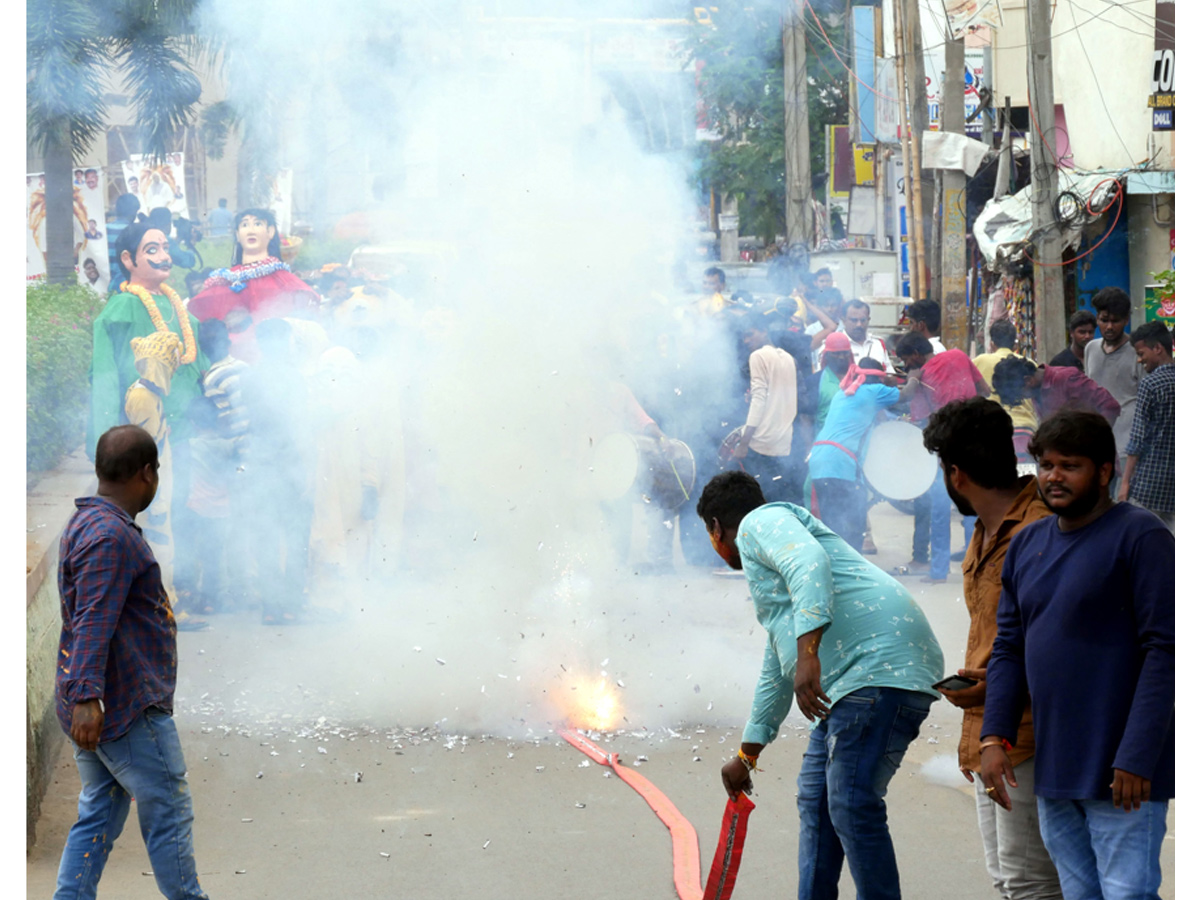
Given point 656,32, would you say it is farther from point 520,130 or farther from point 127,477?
point 127,477

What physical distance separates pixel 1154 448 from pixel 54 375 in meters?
6.95

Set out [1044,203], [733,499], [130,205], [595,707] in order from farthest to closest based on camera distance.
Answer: [130,205]
[1044,203]
[595,707]
[733,499]

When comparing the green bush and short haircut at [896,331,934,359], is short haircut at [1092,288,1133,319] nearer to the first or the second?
short haircut at [896,331,934,359]

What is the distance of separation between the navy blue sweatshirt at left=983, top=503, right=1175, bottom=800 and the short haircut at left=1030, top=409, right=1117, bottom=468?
11 cm

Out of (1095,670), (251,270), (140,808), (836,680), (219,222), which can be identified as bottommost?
(140,808)

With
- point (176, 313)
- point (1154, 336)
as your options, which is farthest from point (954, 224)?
point (176, 313)

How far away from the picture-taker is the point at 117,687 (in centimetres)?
279

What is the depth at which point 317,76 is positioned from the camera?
610 centimetres

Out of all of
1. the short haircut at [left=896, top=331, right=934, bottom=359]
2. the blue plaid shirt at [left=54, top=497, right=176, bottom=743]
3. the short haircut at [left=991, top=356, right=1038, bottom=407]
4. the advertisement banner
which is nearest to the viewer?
the blue plaid shirt at [left=54, top=497, right=176, bottom=743]

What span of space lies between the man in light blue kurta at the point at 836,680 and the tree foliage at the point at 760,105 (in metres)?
6.58

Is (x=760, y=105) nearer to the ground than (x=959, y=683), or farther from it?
farther from it

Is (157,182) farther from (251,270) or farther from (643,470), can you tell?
(643,470)

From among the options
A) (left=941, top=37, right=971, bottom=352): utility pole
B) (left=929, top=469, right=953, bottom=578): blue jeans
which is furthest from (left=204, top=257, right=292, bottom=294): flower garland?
(left=941, top=37, right=971, bottom=352): utility pole

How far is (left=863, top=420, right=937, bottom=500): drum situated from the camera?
745 cm
